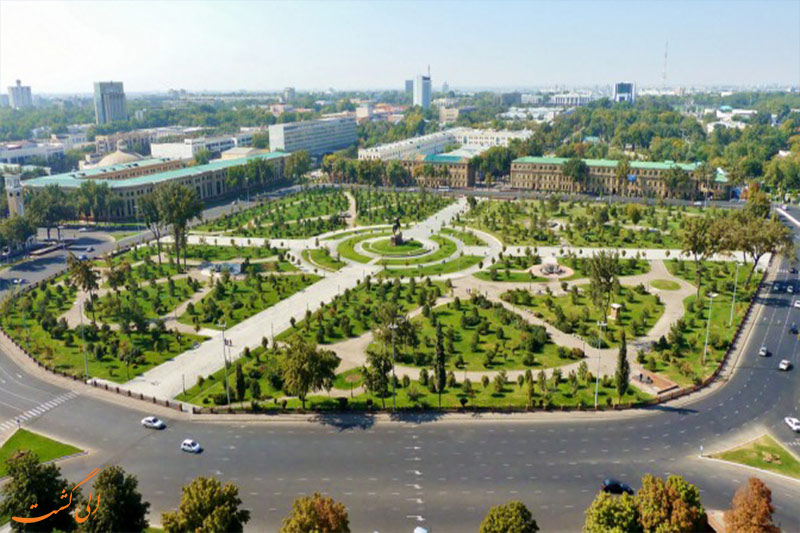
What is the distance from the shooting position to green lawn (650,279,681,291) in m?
104

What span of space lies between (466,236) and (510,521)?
349 ft

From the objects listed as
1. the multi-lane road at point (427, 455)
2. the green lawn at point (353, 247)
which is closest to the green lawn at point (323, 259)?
the green lawn at point (353, 247)

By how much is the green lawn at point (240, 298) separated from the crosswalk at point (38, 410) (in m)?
22.4

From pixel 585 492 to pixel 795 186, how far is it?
7159 inches

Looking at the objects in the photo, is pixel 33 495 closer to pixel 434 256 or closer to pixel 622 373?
pixel 622 373

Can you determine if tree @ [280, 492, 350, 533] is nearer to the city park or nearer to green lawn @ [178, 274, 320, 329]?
the city park

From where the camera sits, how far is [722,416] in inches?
2502

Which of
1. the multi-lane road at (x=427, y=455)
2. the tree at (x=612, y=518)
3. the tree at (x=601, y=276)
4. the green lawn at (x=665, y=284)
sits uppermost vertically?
the tree at (x=601, y=276)

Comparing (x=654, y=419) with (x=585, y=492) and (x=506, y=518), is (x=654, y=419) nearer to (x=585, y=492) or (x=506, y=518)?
(x=585, y=492)

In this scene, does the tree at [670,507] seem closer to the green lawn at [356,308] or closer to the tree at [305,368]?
the tree at [305,368]

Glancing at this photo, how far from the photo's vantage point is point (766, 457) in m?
55.9

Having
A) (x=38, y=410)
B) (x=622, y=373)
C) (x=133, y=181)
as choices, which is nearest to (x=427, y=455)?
(x=622, y=373)

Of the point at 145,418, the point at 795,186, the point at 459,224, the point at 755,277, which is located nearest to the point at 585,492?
the point at 145,418

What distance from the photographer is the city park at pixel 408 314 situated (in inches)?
2709
